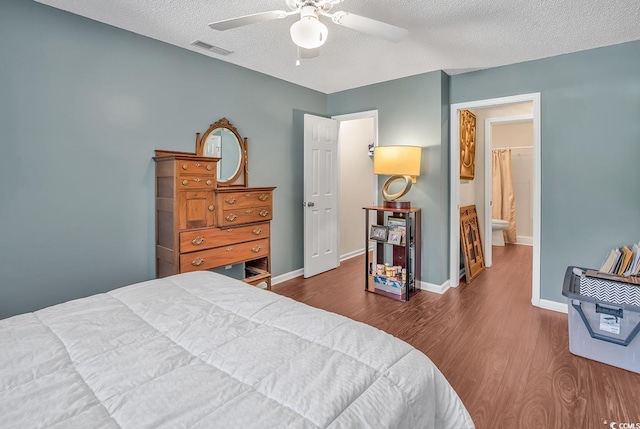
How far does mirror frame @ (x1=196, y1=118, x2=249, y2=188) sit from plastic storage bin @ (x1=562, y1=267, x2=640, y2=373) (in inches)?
119

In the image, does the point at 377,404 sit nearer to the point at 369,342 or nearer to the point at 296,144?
the point at 369,342

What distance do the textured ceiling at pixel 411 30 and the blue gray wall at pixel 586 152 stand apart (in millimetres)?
184

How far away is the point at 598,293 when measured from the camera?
2.30 metres

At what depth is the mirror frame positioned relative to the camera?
3.27 meters

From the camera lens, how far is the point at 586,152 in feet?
10.00

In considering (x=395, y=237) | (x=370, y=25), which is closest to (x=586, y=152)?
(x=395, y=237)

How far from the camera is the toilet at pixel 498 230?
6.17m

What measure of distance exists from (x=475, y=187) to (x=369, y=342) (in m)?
4.18

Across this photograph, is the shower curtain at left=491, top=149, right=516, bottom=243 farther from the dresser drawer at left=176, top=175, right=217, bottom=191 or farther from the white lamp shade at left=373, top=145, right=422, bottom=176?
the dresser drawer at left=176, top=175, right=217, bottom=191

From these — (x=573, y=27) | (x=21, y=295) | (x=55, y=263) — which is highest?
(x=573, y=27)

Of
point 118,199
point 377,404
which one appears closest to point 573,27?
point 377,404

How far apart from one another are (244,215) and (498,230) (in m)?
5.08

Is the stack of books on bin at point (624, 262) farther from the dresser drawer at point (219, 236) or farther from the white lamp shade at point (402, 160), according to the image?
the dresser drawer at point (219, 236)

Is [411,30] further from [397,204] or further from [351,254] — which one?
[351,254]
